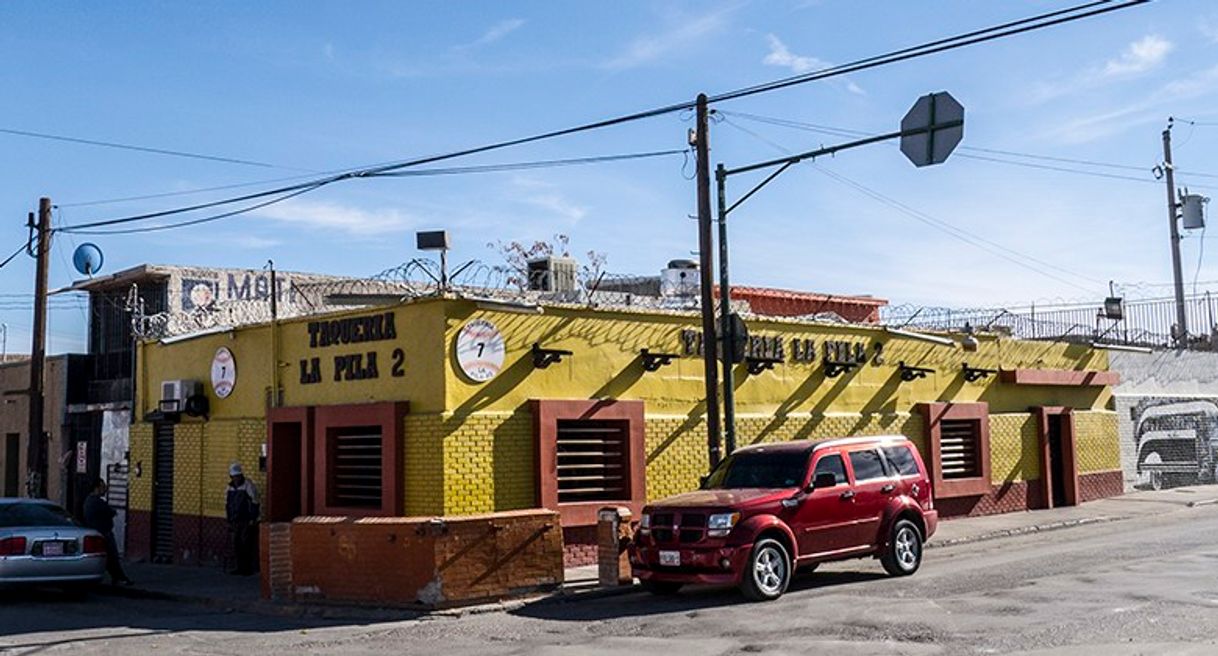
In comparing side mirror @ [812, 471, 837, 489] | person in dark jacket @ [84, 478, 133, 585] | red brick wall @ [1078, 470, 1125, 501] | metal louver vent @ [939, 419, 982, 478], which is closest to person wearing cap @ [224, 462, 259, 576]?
person in dark jacket @ [84, 478, 133, 585]

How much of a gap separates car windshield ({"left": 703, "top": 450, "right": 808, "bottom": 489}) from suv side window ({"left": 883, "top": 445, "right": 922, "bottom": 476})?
171 centimetres

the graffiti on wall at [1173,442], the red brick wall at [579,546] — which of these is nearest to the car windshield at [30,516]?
the red brick wall at [579,546]

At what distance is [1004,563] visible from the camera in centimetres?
1736

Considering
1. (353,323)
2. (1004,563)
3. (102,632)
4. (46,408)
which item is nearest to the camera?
(102,632)

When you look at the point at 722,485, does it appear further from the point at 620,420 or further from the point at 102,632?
the point at 102,632

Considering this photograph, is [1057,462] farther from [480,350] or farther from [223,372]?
[223,372]

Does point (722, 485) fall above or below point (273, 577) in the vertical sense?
above

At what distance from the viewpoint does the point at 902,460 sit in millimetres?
16953

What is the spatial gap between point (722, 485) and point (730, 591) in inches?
57.3

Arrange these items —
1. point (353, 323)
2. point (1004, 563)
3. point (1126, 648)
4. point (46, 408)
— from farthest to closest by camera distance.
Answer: point (46, 408)
point (353, 323)
point (1004, 563)
point (1126, 648)

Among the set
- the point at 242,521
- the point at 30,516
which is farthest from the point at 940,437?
the point at 30,516

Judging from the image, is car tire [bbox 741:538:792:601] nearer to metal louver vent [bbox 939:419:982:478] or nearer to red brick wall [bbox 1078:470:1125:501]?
metal louver vent [bbox 939:419:982:478]

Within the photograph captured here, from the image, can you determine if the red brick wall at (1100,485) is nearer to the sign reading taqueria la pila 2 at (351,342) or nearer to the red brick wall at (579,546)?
the red brick wall at (579,546)

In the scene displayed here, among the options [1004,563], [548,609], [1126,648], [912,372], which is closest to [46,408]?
[548,609]
